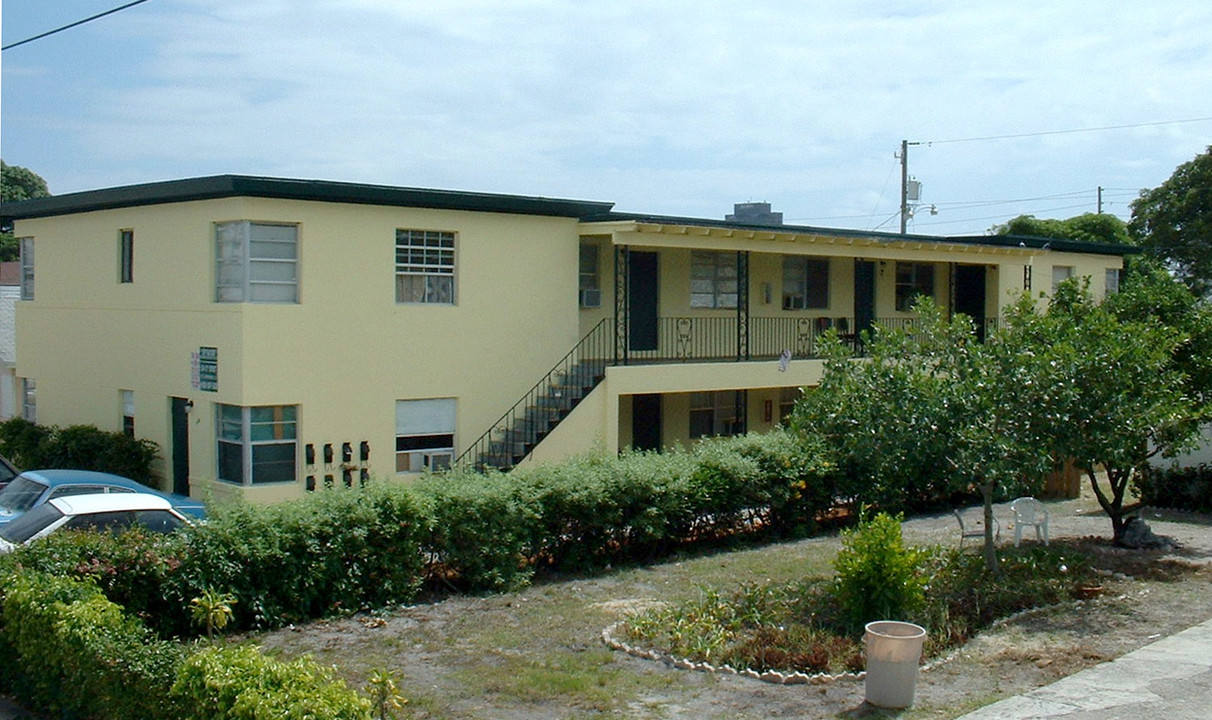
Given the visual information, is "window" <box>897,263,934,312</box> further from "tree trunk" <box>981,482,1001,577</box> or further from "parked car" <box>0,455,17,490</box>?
A: "parked car" <box>0,455,17,490</box>

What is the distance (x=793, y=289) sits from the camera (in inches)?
1041

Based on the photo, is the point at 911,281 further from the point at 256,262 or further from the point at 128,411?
the point at 128,411

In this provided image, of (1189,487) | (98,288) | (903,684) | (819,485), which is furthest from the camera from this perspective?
(98,288)

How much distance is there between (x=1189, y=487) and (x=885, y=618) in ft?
38.2

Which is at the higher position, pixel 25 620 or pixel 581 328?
pixel 581 328

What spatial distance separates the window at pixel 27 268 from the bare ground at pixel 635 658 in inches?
640

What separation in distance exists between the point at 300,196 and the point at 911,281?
16605mm

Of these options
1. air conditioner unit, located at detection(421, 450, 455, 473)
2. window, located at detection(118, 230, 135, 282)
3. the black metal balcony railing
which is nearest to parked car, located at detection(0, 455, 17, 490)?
window, located at detection(118, 230, 135, 282)

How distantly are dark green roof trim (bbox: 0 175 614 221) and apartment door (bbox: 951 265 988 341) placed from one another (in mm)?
12683

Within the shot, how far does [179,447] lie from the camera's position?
64.7 ft

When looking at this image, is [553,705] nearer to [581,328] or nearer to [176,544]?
[176,544]

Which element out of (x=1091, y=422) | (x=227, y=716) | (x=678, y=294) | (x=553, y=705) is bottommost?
(x=553, y=705)

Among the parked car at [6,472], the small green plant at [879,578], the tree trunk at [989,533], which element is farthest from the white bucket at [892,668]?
the parked car at [6,472]

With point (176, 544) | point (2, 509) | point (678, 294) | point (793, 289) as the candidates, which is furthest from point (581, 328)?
point (176, 544)
